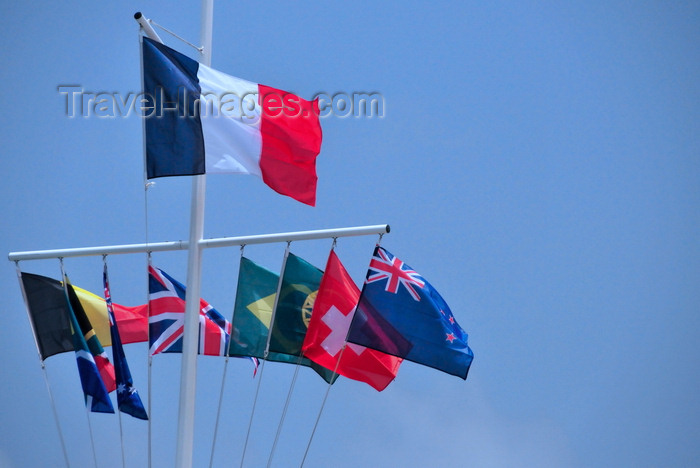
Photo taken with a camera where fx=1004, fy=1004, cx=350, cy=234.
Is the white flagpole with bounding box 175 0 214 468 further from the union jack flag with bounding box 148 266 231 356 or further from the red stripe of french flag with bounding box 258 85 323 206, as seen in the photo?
the red stripe of french flag with bounding box 258 85 323 206

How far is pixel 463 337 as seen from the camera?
1989 cm

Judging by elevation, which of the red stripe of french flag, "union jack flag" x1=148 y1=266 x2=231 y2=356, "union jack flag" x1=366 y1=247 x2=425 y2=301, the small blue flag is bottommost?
the small blue flag

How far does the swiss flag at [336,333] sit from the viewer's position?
64.2 ft

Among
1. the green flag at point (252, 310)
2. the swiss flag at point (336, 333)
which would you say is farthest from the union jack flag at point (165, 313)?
the swiss flag at point (336, 333)

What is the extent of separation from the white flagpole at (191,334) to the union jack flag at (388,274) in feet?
11.0

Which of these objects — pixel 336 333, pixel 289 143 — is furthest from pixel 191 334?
pixel 289 143

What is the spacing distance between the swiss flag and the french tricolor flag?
6.61ft

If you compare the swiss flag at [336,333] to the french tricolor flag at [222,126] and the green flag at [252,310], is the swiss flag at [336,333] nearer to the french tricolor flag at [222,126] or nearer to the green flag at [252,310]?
the green flag at [252,310]

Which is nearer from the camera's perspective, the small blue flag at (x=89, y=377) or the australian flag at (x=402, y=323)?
the small blue flag at (x=89, y=377)

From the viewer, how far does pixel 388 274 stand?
19.6 m

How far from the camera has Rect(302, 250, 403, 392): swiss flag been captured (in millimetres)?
19578

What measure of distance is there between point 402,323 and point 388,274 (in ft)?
3.24

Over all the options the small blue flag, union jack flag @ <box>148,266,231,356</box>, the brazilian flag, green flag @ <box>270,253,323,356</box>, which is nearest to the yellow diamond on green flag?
the brazilian flag

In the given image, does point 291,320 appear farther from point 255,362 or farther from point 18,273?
point 18,273
